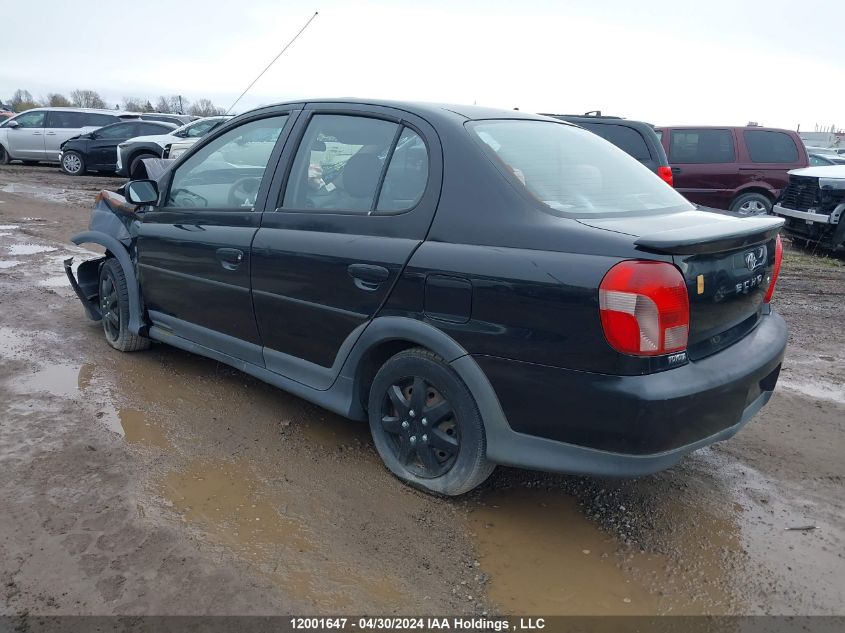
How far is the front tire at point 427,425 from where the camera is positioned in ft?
9.39

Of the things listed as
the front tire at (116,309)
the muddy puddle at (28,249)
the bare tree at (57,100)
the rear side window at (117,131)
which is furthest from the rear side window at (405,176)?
the bare tree at (57,100)

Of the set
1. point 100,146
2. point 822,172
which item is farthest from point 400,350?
point 100,146

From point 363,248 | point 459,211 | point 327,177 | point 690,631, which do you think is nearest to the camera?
point 690,631

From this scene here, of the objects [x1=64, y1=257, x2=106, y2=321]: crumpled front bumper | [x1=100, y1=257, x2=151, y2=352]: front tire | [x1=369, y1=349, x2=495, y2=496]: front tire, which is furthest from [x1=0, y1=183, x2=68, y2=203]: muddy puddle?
[x1=369, y1=349, x2=495, y2=496]: front tire

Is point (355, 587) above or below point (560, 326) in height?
below

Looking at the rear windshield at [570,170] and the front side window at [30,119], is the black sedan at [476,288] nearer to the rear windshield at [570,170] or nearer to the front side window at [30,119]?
the rear windshield at [570,170]

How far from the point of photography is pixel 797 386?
466 centimetres

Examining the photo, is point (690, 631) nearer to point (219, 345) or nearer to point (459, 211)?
point (459, 211)

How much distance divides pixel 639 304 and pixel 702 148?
972cm

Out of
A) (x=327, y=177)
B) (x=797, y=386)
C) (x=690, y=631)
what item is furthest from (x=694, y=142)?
(x=690, y=631)

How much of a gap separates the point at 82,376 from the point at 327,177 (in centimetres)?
234

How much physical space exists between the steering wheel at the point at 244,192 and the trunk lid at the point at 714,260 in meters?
1.92

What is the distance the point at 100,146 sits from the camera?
58.3 ft

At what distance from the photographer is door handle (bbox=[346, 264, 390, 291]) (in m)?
3.01
